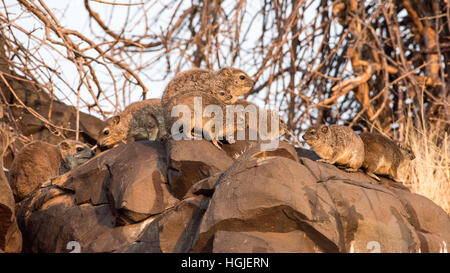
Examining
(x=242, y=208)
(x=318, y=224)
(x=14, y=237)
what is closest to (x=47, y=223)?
(x=14, y=237)

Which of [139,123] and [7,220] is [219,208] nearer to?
[7,220]

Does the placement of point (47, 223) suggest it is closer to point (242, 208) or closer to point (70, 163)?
point (70, 163)

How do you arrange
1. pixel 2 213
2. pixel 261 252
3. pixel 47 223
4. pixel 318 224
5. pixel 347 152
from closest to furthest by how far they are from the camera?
pixel 261 252 < pixel 318 224 < pixel 2 213 < pixel 47 223 < pixel 347 152

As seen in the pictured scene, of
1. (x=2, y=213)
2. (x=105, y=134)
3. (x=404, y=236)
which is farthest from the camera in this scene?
(x=105, y=134)

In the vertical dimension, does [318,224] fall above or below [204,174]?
below

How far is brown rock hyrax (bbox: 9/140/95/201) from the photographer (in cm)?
709

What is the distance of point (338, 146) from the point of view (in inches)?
255

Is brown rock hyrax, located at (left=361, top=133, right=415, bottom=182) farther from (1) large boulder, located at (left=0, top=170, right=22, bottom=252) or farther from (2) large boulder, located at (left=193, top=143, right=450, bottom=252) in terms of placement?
(1) large boulder, located at (left=0, top=170, right=22, bottom=252)

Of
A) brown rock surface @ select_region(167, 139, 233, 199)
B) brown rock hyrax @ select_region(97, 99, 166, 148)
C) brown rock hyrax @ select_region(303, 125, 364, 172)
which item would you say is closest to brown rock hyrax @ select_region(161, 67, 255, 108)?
brown rock hyrax @ select_region(97, 99, 166, 148)

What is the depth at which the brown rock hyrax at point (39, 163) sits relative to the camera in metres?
7.09

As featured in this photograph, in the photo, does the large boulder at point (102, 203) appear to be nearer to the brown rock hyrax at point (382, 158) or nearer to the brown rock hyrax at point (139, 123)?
the brown rock hyrax at point (139, 123)

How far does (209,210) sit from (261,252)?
1.77ft

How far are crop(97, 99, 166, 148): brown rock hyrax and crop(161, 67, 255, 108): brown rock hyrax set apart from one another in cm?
39

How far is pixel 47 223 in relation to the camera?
607cm
